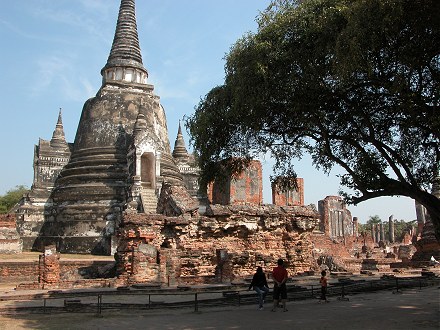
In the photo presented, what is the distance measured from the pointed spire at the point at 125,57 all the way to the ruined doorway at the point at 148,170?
6.70 meters

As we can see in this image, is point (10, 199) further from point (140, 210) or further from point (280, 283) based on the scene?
point (280, 283)

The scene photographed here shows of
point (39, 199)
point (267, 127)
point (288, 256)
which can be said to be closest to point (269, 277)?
point (288, 256)

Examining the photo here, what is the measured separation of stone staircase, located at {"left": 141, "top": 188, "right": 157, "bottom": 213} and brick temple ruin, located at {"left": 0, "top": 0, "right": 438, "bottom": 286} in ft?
0.25

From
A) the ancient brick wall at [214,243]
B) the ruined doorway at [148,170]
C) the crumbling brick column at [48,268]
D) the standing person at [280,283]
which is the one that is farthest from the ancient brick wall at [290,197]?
the standing person at [280,283]

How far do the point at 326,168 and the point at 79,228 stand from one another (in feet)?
57.0

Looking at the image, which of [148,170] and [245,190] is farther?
[245,190]

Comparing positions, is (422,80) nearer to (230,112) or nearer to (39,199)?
(230,112)

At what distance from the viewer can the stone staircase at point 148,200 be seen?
25.1 metres

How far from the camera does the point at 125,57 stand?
3309 cm

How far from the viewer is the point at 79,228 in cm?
2545

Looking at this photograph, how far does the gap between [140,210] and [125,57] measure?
12711 mm

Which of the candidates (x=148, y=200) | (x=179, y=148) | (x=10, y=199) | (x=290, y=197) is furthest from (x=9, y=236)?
(x=10, y=199)

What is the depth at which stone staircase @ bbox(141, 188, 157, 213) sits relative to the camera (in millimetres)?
25141

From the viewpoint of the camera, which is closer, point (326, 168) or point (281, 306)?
point (281, 306)
